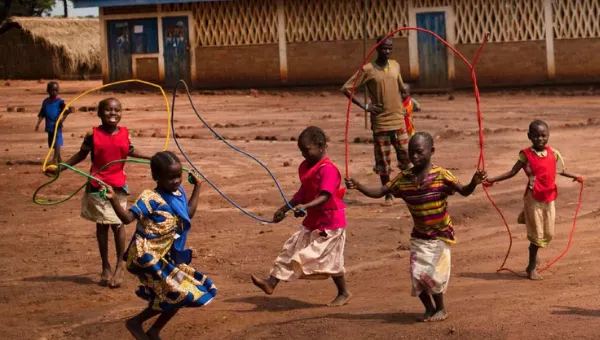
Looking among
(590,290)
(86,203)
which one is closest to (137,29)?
(86,203)

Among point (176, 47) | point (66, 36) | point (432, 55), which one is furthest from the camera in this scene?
point (66, 36)

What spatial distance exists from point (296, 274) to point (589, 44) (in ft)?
62.1

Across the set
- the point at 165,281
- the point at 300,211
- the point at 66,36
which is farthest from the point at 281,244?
the point at 66,36

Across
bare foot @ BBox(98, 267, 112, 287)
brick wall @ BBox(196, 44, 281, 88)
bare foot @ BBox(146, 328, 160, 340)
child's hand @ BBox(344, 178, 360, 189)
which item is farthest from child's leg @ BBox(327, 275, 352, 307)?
brick wall @ BBox(196, 44, 281, 88)

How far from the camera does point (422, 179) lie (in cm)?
684

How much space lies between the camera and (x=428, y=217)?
22.5 ft

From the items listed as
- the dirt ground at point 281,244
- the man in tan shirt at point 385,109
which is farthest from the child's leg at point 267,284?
the man in tan shirt at point 385,109

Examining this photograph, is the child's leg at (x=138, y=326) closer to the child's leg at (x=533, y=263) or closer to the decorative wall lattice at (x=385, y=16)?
the child's leg at (x=533, y=263)

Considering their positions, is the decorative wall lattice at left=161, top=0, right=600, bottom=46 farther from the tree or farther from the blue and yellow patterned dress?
the blue and yellow patterned dress

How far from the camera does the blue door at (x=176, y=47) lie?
1088 inches

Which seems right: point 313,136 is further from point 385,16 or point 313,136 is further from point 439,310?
point 385,16

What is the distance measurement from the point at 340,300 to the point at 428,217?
1096 millimetres

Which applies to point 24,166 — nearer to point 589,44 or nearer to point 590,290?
point 590,290

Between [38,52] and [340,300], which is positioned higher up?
[38,52]
